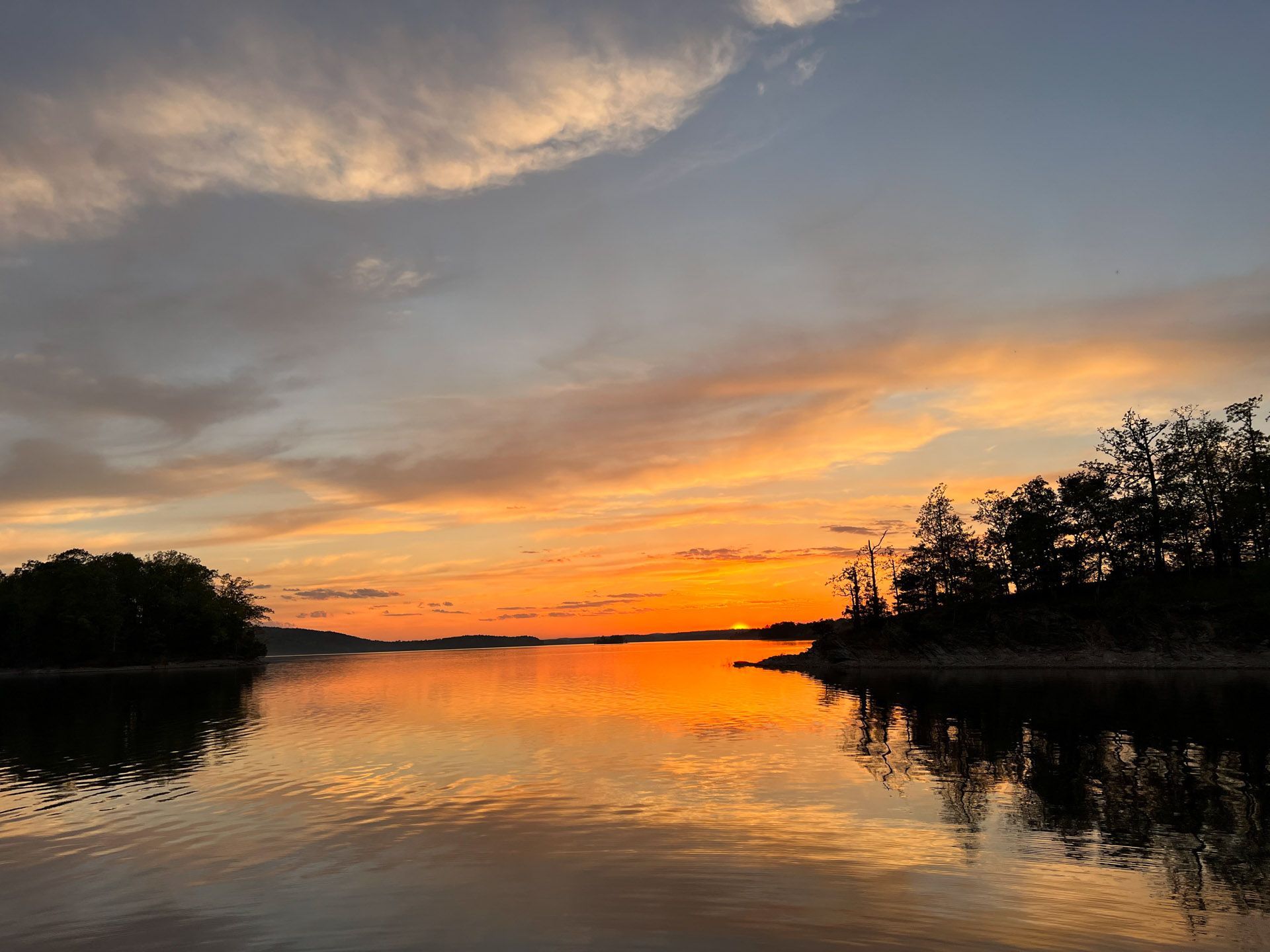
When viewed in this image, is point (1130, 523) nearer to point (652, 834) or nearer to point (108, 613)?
point (652, 834)

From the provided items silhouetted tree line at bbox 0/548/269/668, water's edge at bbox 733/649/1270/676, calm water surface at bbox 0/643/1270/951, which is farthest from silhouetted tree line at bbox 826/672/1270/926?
silhouetted tree line at bbox 0/548/269/668

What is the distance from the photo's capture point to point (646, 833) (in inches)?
915

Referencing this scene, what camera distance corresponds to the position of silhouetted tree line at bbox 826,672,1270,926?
19703mm

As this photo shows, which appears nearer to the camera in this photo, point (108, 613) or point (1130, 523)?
point (1130, 523)

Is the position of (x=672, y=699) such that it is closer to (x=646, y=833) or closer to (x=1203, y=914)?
(x=646, y=833)

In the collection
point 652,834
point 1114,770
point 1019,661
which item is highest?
point 652,834

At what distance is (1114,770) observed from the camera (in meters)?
32.0

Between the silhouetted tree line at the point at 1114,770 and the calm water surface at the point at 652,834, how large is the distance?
184 millimetres

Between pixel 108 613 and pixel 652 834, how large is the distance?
194064 mm

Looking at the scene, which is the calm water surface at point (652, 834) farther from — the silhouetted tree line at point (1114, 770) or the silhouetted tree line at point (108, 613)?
the silhouetted tree line at point (108, 613)

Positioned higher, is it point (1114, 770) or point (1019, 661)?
point (1114, 770)

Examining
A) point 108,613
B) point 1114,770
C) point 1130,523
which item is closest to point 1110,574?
point 1130,523

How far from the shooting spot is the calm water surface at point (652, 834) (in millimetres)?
15586

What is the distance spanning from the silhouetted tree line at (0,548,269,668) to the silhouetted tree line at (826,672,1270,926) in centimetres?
17953
